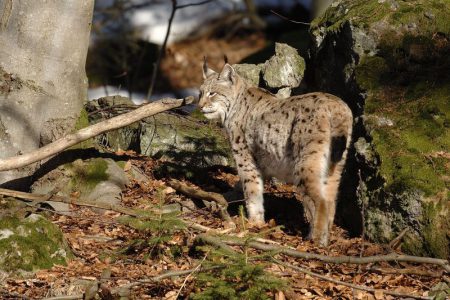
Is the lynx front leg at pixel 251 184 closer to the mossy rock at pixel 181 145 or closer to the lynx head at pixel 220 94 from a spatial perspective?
the lynx head at pixel 220 94

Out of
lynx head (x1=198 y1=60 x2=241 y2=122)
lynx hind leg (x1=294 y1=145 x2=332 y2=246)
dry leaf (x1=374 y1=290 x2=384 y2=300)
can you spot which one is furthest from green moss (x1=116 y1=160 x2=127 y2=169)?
dry leaf (x1=374 y1=290 x2=384 y2=300)

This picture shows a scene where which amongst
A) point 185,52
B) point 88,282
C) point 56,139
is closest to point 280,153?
point 56,139

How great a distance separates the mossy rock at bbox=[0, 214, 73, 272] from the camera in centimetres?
600

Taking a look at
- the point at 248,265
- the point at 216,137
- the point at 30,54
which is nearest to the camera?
the point at 248,265

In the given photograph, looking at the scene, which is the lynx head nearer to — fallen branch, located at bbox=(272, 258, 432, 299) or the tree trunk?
the tree trunk

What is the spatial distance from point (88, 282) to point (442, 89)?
403 cm

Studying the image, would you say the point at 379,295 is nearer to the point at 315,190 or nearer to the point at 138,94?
the point at 315,190

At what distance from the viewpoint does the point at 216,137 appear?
984cm

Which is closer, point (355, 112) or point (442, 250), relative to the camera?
point (442, 250)

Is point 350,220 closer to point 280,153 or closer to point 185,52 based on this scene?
point 280,153

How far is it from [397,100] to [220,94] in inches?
81.6

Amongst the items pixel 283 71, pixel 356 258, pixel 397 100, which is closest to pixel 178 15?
pixel 283 71

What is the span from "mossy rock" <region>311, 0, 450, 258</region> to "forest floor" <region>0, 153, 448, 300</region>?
36 cm

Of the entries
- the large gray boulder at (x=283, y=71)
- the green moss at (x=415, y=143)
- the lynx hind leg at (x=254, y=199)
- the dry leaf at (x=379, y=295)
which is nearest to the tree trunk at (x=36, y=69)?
the lynx hind leg at (x=254, y=199)
